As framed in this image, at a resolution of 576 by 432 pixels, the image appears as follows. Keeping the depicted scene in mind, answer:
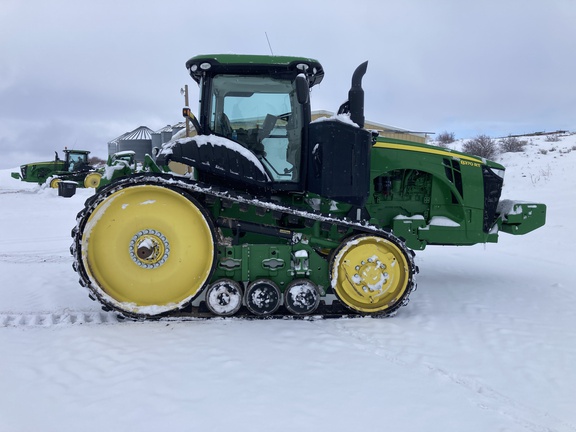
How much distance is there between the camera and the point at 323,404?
258cm

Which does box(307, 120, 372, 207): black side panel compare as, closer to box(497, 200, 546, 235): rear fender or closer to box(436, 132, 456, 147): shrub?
box(497, 200, 546, 235): rear fender

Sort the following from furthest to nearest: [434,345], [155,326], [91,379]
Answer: [155,326], [434,345], [91,379]

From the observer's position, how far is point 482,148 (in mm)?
24188

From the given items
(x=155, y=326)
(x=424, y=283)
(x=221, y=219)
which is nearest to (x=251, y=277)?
(x=221, y=219)

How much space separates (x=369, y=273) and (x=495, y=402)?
1.71 m

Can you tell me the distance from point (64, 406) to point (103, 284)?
1.56m

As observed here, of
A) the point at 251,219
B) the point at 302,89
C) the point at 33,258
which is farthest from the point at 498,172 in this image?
the point at 33,258

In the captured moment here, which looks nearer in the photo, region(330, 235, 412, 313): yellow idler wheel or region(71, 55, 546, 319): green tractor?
region(71, 55, 546, 319): green tractor

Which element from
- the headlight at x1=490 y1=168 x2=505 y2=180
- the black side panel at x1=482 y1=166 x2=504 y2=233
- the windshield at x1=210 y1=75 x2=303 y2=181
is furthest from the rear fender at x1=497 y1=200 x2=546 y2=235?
the windshield at x1=210 y1=75 x2=303 y2=181

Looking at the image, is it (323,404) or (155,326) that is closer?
(323,404)

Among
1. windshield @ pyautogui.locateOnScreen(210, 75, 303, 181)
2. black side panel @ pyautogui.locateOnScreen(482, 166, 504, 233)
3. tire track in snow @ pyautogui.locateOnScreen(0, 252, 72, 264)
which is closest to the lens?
windshield @ pyautogui.locateOnScreen(210, 75, 303, 181)

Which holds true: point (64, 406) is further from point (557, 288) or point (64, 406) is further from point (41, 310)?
point (557, 288)

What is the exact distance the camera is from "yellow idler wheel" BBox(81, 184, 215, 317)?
3955mm

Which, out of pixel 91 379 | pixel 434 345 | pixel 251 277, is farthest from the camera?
pixel 251 277
